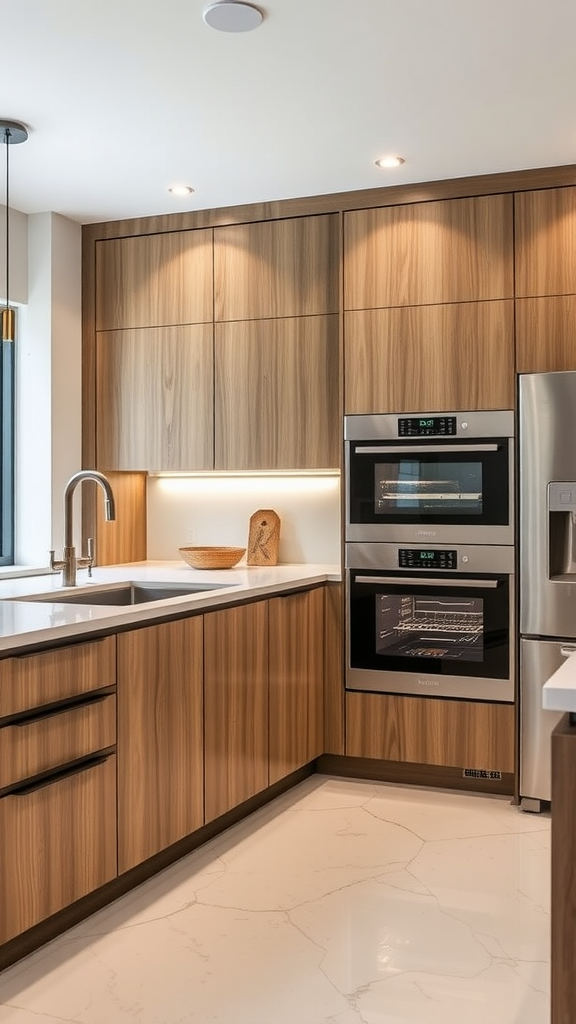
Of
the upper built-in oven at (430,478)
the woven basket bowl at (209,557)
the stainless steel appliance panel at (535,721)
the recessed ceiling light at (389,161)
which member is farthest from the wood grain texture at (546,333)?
the woven basket bowl at (209,557)

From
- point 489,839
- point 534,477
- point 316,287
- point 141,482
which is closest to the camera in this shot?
point 489,839

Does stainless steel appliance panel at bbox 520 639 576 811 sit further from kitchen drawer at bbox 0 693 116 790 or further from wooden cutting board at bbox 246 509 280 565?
kitchen drawer at bbox 0 693 116 790

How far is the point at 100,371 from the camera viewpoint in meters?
4.53

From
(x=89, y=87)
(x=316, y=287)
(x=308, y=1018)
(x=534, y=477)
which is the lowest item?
(x=308, y=1018)

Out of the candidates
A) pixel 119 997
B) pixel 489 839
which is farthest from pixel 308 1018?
pixel 489 839

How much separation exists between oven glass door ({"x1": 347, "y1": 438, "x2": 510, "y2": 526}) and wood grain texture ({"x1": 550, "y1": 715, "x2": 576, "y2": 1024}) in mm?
2181

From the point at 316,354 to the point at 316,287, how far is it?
0.28 meters

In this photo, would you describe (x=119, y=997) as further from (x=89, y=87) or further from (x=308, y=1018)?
(x=89, y=87)

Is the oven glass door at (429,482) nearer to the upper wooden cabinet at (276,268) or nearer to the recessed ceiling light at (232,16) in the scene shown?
the upper wooden cabinet at (276,268)

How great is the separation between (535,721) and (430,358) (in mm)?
1456

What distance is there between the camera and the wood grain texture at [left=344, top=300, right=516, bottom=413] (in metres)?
3.78

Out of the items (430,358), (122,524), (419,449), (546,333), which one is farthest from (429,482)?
(122,524)

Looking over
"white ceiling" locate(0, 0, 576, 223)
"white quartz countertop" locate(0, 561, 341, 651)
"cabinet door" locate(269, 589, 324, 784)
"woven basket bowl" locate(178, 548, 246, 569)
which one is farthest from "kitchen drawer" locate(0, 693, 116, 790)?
"white ceiling" locate(0, 0, 576, 223)

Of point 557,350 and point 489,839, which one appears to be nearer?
point 489,839
